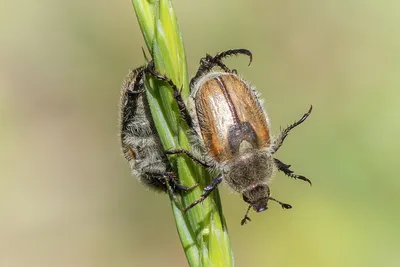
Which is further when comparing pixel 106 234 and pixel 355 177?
pixel 106 234

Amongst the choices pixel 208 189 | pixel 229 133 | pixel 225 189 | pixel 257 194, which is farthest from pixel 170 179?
pixel 225 189

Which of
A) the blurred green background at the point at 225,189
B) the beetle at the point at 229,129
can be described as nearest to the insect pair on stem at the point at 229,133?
the beetle at the point at 229,129

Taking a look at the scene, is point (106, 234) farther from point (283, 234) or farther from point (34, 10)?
point (34, 10)

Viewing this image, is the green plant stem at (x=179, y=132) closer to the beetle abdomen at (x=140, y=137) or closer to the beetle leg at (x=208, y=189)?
the beetle leg at (x=208, y=189)

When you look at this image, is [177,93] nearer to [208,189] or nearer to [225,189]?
[208,189]

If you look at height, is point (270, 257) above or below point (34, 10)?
below

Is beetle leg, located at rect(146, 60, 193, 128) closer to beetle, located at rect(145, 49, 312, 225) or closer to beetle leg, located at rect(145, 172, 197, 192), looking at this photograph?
beetle, located at rect(145, 49, 312, 225)

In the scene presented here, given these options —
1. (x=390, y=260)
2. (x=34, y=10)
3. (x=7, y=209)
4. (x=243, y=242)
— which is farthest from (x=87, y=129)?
(x=390, y=260)

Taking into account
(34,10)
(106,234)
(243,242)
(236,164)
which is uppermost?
(34,10)
